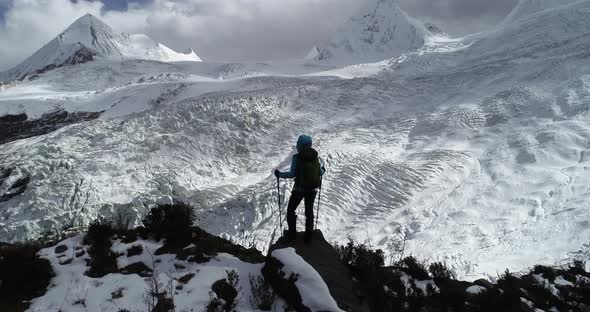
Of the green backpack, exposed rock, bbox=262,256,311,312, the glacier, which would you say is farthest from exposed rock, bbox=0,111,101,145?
exposed rock, bbox=262,256,311,312

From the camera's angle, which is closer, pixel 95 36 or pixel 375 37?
pixel 375 37

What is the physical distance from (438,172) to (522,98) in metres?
11.6

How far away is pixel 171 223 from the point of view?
7262 millimetres

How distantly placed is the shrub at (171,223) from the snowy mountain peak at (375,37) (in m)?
78.6

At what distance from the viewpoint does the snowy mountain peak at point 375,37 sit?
8505cm

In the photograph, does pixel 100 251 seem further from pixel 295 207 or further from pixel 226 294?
pixel 295 207

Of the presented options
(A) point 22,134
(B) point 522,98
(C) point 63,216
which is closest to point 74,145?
(C) point 63,216

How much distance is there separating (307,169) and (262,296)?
2.24 meters

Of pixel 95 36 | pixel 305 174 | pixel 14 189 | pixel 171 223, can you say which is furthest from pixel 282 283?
pixel 95 36

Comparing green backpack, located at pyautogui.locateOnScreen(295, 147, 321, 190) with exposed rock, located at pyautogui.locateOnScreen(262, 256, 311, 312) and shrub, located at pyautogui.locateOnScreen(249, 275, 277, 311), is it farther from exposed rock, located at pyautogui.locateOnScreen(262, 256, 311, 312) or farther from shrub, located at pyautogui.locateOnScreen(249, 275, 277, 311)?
shrub, located at pyautogui.locateOnScreen(249, 275, 277, 311)

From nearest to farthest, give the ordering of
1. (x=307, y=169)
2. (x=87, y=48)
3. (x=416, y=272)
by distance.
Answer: (x=307, y=169)
(x=416, y=272)
(x=87, y=48)

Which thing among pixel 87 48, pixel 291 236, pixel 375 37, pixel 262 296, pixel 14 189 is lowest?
pixel 14 189

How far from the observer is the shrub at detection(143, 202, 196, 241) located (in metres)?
7.08

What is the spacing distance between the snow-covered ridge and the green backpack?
13360 cm
